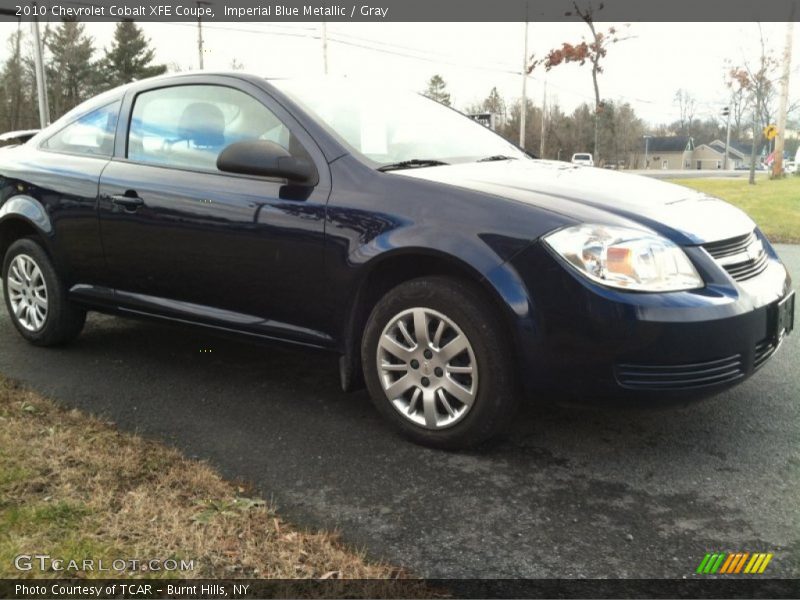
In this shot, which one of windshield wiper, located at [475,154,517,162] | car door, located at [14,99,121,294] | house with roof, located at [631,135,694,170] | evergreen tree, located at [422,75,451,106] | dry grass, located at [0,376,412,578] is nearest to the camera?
dry grass, located at [0,376,412,578]

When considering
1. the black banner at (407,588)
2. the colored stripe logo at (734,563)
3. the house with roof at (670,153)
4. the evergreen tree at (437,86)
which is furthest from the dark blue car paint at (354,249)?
the house with roof at (670,153)

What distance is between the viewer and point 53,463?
2.78m

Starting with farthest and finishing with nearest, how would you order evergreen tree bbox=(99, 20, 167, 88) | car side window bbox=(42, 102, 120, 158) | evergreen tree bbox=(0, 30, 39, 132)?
evergreen tree bbox=(99, 20, 167, 88) → evergreen tree bbox=(0, 30, 39, 132) → car side window bbox=(42, 102, 120, 158)

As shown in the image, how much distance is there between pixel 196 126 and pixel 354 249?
4.27ft

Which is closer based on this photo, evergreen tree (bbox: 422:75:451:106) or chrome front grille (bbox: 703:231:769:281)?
chrome front grille (bbox: 703:231:769:281)

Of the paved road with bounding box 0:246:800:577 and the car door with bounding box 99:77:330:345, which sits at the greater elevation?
the car door with bounding box 99:77:330:345

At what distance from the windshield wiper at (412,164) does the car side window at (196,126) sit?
0.41 meters

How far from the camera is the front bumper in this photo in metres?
2.63

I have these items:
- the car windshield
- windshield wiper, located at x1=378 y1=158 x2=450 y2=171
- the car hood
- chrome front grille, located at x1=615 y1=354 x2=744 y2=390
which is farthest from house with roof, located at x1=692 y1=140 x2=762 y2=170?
chrome front grille, located at x1=615 y1=354 x2=744 y2=390

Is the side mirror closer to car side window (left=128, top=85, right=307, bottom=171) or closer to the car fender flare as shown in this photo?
car side window (left=128, top=85, right=307, bottom=171)

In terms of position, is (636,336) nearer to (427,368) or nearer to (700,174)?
(427,368)

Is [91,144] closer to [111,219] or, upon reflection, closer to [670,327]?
[111,219]

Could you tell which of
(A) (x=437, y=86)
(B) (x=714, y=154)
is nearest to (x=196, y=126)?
(A) (x=437, y=86)

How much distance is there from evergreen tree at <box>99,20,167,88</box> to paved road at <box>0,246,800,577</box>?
55755mm
